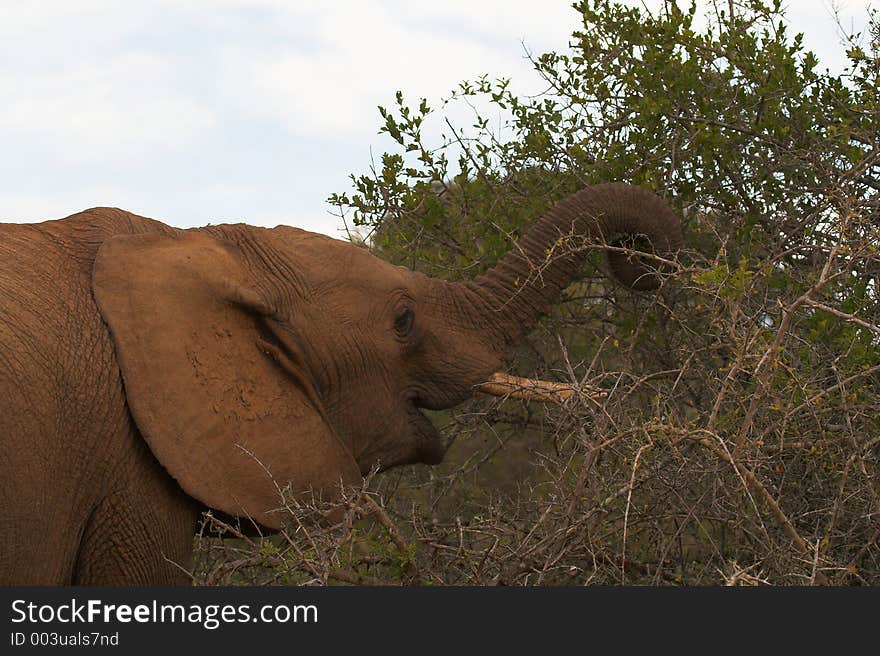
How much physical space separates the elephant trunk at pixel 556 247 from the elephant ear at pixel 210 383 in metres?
0.91

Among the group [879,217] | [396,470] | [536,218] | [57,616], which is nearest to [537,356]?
[536,218]

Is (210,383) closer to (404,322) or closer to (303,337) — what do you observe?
(303,337)

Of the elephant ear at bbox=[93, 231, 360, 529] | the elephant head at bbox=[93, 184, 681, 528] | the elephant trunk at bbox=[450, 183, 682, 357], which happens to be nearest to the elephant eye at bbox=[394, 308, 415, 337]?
the elephant head at bbox=[93, 184, 681, 528]

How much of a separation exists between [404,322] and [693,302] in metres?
1.46

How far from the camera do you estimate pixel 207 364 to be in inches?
182

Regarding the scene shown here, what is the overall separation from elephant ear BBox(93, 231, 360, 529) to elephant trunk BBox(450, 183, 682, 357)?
914mm

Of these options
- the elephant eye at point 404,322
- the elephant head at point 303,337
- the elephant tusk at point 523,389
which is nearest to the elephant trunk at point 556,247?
the elephant head at point 303,337

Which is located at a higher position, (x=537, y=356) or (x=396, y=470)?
(x=537, y=356)

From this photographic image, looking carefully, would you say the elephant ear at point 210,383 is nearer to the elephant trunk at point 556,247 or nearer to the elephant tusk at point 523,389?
the elephant tusk at point 523,389

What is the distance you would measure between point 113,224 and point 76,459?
100cm

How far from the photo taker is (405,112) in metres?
6.09

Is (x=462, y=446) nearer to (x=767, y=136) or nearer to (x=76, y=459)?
(x=767, y=136)

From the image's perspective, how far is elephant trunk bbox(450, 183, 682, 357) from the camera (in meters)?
5.39

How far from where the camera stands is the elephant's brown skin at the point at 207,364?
4312 mm
